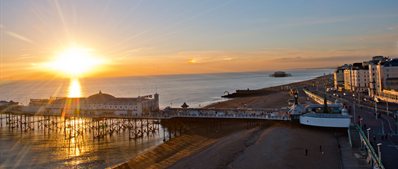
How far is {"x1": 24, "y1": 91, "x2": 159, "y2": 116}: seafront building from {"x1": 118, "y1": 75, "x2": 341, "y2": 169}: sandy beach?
9.44 m

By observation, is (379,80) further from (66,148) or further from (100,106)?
(66,148)

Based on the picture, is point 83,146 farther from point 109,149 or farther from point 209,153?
point 209,153

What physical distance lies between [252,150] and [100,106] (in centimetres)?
2672

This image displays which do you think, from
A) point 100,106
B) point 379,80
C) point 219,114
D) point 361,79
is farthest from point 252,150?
point 361,79

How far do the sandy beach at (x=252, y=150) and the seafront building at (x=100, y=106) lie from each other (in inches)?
371

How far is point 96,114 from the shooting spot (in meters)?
50.2

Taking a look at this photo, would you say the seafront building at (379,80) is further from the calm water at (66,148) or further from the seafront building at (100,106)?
the calm water at (66,148)

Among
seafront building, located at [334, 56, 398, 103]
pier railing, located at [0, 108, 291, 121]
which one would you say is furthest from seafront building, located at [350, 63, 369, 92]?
pier railing, located at [0, 108, 291, 121]

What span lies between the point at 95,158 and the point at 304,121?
71.5 ft

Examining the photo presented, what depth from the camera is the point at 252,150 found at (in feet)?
101

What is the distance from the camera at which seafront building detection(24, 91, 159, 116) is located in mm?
48531

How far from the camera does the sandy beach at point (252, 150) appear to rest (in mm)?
26969

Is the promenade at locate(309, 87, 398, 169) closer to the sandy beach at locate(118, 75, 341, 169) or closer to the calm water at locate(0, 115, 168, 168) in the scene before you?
the sandy beach at locate(118, 75, 341, 169)

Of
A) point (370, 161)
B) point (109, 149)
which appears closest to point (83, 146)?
point (109, 149)
